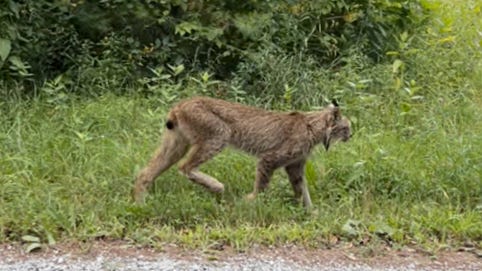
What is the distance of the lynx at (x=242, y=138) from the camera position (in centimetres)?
801

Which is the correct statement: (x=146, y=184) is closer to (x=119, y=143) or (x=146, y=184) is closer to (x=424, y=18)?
(x=119, y=143)

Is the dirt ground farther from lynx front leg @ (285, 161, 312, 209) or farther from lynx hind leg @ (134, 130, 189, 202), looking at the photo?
lynx hind leg @ (134, 130, 189, 202)

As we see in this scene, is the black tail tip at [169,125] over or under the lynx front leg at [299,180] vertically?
over

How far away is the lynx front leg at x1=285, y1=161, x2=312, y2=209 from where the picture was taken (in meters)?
7.91

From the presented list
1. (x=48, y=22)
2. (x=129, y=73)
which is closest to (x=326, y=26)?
(x=129, y=73)

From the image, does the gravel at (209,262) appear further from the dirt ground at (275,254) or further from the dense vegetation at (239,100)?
the dense vegetation at (239,100)

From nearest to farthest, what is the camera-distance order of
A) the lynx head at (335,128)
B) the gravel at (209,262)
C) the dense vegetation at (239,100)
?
the gravel at (209,262)
the dense vegetation at (239,100)
the lynx head at (335,128)

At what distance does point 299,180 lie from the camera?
317 inches

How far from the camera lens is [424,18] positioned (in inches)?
473

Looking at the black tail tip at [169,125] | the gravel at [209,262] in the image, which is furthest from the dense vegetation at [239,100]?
the black tail tip at [169,125]

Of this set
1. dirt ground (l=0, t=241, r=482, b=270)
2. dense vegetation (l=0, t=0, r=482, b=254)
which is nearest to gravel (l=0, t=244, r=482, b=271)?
dirt ground (l=0, t=241, r=482, b=270)

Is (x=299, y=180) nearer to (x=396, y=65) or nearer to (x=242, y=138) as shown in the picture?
(x=242, y=138)

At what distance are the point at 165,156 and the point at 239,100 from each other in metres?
2.04

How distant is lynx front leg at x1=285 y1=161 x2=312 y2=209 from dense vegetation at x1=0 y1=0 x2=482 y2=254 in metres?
0.12
